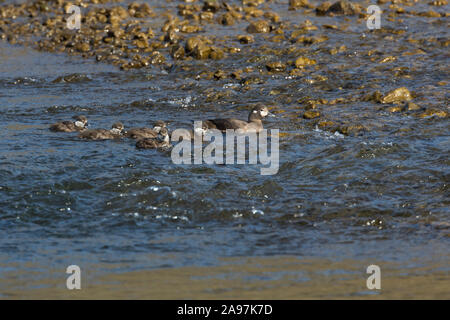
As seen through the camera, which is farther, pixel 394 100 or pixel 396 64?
pixel 396 64

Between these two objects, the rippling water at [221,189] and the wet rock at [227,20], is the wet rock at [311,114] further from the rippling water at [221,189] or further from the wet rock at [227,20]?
the wet rock at [227,20]

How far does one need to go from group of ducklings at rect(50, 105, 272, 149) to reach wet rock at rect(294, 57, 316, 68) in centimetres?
308

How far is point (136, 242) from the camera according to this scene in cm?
841

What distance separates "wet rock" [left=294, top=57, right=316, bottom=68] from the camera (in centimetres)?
1574

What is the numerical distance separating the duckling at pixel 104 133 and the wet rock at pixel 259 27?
6916mm

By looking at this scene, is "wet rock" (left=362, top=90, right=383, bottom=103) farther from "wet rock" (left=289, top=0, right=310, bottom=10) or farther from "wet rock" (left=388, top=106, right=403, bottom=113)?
"wet rock" (left=289, top=0, right=310, bottom=10)

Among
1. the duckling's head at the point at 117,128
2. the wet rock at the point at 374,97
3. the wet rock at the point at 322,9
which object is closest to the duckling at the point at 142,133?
the duckling's head at the point at 117,128

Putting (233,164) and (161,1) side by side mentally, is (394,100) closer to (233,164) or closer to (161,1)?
(233,164)

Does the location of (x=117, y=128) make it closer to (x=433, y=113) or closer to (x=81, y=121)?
(x=81, y=121)

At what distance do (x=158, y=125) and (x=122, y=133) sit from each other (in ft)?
1.98

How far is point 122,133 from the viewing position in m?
12.2
